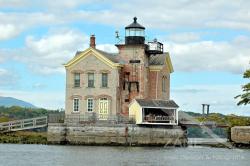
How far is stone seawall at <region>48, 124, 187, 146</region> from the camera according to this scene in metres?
55.6

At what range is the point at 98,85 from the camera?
6072 centimetres

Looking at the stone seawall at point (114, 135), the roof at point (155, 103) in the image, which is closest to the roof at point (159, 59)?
the roof at point (155, 103)

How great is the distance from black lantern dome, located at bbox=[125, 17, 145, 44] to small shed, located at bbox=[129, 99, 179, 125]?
19.3 ft

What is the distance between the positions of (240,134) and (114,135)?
9468 millimetres

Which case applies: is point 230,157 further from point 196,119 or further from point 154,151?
point 196,119

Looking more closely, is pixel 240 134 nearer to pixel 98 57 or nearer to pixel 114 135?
pixel 114 135

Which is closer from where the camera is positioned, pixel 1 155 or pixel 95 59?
pixel 1 155

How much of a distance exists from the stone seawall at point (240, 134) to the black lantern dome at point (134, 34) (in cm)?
1114

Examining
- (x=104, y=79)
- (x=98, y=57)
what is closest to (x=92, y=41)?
(x=98, y=57)

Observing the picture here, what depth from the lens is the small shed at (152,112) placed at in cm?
5628

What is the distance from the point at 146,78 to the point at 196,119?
563 cm

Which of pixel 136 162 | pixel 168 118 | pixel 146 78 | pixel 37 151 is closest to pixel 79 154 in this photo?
pixel 37 151

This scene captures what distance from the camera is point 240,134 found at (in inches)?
2170

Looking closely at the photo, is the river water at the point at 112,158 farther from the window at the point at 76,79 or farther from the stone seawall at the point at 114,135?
the window at the point at 76,79
